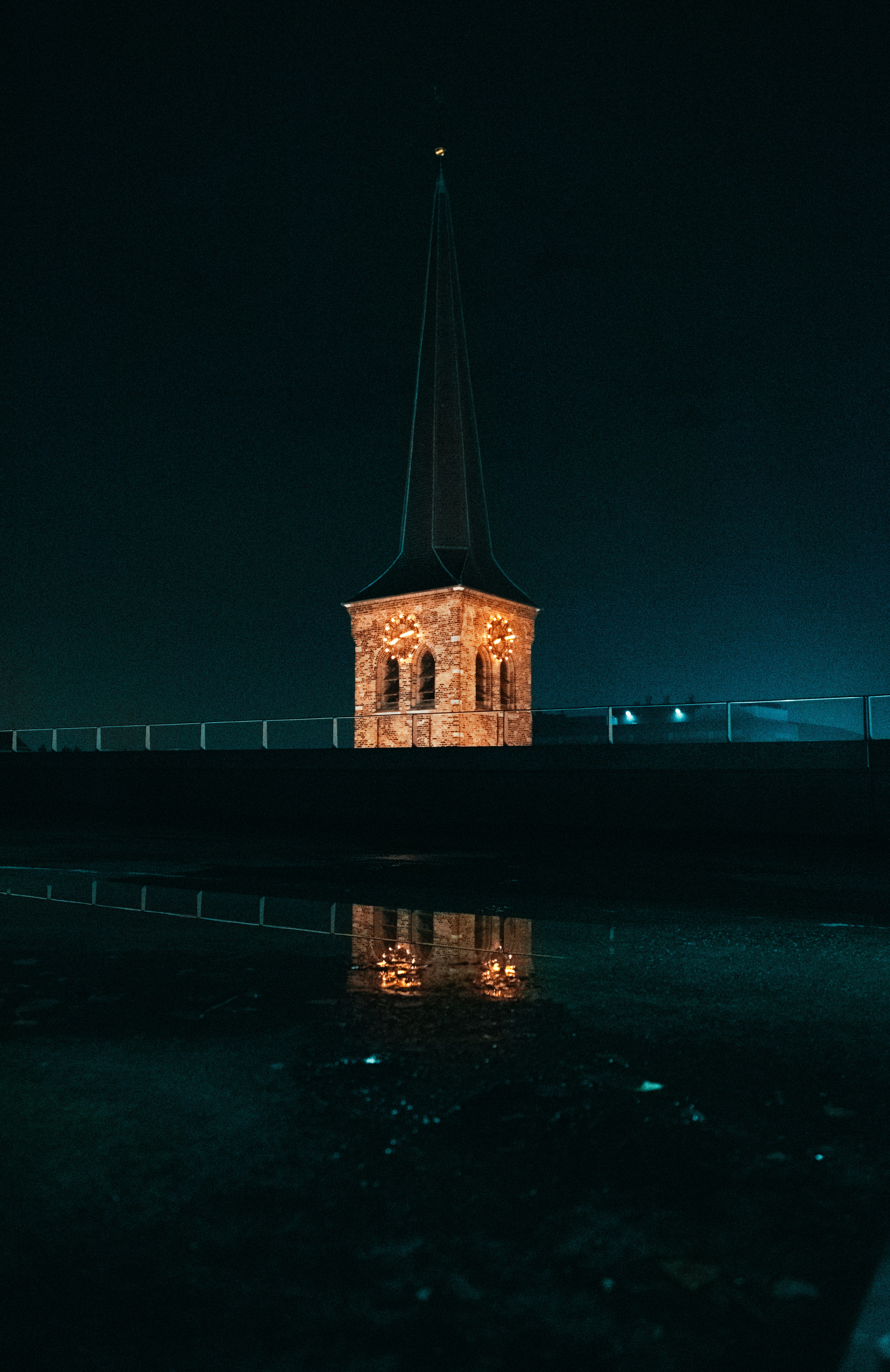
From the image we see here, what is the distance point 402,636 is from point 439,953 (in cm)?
3195

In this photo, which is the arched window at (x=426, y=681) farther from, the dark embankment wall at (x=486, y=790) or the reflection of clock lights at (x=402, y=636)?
the dark embankment wall at (x=486, y=790)

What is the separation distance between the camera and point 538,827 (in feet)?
49.6

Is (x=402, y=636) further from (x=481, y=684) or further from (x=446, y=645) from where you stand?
(x=481, y=684)

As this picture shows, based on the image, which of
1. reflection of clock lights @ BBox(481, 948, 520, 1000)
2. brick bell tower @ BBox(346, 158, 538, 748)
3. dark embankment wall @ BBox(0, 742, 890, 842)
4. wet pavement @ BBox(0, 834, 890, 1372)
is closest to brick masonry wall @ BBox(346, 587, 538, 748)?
brick bell tower @ BBox(346, 158, 538, 748)

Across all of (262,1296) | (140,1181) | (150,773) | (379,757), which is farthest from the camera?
(150,773)

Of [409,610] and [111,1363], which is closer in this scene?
[111,1363]

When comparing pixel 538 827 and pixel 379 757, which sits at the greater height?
pixel 379 757

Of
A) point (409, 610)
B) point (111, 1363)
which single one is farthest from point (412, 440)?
point (111, 1363)

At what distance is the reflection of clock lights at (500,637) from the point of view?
3784 cm

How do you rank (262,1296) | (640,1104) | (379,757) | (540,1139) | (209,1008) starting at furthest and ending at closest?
(379,757) < (209,1008) < (640,1104) < (540,1139) < (262,1296)

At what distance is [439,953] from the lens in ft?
18.8

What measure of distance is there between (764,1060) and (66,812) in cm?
2052

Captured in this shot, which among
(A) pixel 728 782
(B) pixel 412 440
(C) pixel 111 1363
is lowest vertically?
(C) pixel 111 1363

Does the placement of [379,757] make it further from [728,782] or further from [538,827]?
[728,782]
